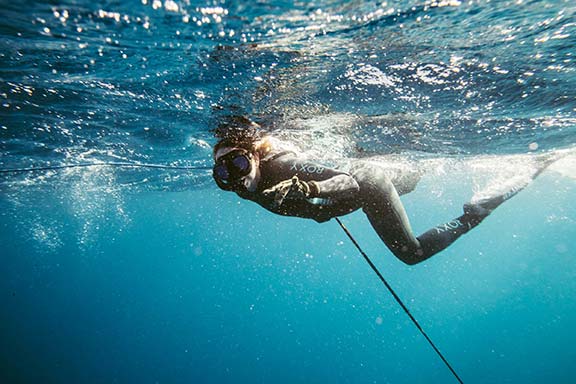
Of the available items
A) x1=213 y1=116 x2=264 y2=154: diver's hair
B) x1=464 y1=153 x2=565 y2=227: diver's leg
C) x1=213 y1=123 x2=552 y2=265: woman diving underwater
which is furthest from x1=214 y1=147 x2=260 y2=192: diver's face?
x1=464 y1=153 x2=565 y2=227: diver's leg

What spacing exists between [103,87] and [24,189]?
66.2 ft

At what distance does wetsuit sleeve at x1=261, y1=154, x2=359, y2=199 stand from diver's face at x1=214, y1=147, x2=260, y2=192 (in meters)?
0.32

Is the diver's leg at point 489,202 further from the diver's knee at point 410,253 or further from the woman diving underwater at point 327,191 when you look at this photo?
the diver's knee at point 410,253

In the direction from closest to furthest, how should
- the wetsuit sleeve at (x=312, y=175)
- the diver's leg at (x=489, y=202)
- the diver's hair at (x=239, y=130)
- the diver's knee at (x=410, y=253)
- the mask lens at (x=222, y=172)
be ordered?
1. the wetsuit sleeve at (x=312, y=175)
2. the mask lens at (x=222, y=172)
3. the diver's knee at (x=410, y=253)
4. the diver's leg at (x=489, y=202)
5. the diver's hair at (x=239, y=130)

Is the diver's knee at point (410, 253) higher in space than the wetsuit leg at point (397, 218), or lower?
lower

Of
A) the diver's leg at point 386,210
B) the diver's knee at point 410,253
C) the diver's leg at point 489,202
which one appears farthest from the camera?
the diver's leg at point 489,202

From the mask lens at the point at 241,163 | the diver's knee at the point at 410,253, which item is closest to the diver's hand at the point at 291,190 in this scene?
the mask lens at the point at 241,163

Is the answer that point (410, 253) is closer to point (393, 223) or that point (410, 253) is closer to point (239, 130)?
point (393, 223)

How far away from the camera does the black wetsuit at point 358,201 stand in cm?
385

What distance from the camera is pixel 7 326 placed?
44125mm

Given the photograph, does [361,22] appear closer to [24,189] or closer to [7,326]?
[24,189]

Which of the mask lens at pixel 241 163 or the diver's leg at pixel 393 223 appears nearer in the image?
the mask lens at pixel 241 163

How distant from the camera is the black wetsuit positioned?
3848 millimetres

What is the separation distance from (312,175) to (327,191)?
1.87 ft
